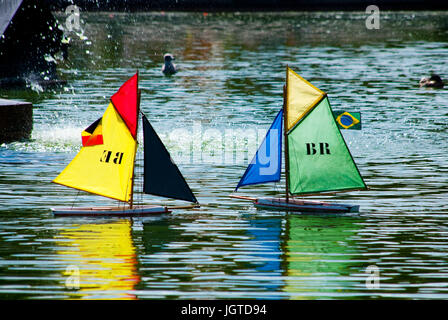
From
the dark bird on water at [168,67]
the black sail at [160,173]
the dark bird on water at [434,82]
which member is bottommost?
the black sail at [160,173]

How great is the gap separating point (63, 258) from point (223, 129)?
862 inches

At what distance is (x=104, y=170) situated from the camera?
85.9 ft

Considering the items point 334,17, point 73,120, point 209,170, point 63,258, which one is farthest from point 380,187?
point 334,17

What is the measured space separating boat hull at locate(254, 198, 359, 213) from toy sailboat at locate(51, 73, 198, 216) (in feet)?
7.49

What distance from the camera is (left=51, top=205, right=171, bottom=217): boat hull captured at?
25672 millimetres

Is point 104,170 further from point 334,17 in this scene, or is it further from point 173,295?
point 334,17

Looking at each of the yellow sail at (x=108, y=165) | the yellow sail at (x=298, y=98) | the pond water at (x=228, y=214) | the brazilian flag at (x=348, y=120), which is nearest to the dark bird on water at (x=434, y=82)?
the pond water at (x=228, y=214)

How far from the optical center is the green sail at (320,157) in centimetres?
2705

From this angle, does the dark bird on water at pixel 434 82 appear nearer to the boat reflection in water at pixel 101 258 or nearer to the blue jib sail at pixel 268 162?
the blue jib sail at pixel 268 162

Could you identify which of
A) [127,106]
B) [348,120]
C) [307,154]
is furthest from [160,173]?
[348,120]

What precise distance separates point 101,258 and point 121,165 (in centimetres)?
501

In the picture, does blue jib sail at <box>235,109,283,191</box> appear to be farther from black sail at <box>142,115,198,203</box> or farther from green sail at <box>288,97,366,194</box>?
black sail at <box>142,115,198,203</box>

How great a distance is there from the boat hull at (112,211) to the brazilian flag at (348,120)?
19.0 ft

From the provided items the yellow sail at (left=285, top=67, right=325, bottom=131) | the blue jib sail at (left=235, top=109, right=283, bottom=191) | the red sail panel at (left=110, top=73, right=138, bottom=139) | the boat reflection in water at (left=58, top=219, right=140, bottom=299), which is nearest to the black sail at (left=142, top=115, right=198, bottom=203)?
the red sail panel at (left=110, top=73, right=138, bottom=139)
